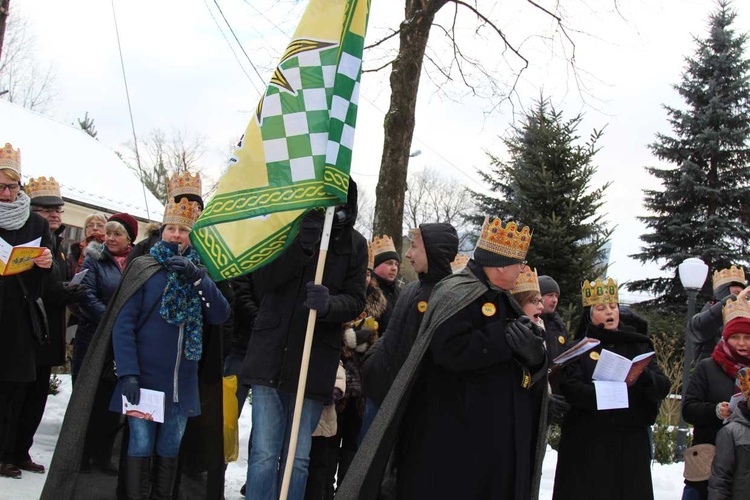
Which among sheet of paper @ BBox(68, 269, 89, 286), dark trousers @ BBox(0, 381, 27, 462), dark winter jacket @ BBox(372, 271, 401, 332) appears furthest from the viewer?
dark winter jacket @ BBox(372, 271, 401, 332)

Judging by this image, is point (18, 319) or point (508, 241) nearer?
point (508, 241)

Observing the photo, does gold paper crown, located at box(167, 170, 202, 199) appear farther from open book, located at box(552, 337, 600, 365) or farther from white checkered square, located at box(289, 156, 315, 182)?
open book, located at box(552, 337, 600, 365)

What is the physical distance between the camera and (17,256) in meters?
5.34

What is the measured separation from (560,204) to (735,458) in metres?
12.5

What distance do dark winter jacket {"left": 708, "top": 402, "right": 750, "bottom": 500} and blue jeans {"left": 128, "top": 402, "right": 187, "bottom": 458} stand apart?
357 centimetres

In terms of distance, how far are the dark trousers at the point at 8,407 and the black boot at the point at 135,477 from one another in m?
1.65

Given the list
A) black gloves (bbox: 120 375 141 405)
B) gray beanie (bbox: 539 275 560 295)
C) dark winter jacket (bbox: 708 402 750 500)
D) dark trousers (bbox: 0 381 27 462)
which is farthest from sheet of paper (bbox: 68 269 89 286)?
dark winter jacket (bbox: 708 402 750 500)

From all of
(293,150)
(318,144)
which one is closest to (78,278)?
(293,150)

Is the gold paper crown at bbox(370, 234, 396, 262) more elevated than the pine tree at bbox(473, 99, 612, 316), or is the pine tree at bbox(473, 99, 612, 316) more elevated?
the pine tree at bbox(473, 99, 612, 316)

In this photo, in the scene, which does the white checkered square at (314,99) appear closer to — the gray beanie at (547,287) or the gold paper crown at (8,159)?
the gold paper crown at (8,159)

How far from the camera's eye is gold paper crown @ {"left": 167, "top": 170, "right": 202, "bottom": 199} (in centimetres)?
521

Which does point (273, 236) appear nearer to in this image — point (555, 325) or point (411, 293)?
point (411, 293)

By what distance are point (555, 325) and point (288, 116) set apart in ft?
12.2

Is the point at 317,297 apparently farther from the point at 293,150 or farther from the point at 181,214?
the point at 181,214
